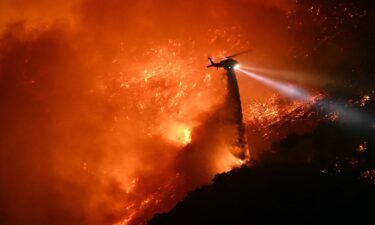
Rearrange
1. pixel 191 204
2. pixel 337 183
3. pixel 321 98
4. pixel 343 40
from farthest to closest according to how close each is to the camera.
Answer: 1. pixel 343 40
2. pixel 321 98
3. pixel 191 204
4. pixel 337 183

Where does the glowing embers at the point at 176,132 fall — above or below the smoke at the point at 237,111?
above

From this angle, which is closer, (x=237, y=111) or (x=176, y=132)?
(x=237, y=111)

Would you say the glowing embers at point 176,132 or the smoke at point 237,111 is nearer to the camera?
the smoke at point 237,111

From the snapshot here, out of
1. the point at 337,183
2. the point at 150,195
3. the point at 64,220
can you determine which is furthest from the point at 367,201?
the point at 64,220

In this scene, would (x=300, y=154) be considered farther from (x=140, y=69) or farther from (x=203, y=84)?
(x=140, y=69)

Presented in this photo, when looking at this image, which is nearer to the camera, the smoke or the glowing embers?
the smoke

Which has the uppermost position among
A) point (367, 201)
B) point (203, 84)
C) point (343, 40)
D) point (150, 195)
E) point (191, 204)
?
point (203, 84)

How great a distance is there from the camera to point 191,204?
19.4m

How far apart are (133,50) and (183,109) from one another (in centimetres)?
879

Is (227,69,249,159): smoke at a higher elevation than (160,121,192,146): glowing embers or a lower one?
lower

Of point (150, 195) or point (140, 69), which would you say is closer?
point (150, 195)

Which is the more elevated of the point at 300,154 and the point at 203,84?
the point at 203,84

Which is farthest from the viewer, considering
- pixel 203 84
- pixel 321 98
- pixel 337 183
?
pixel 203 84

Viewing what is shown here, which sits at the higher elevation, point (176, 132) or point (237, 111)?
point (176, 132)
